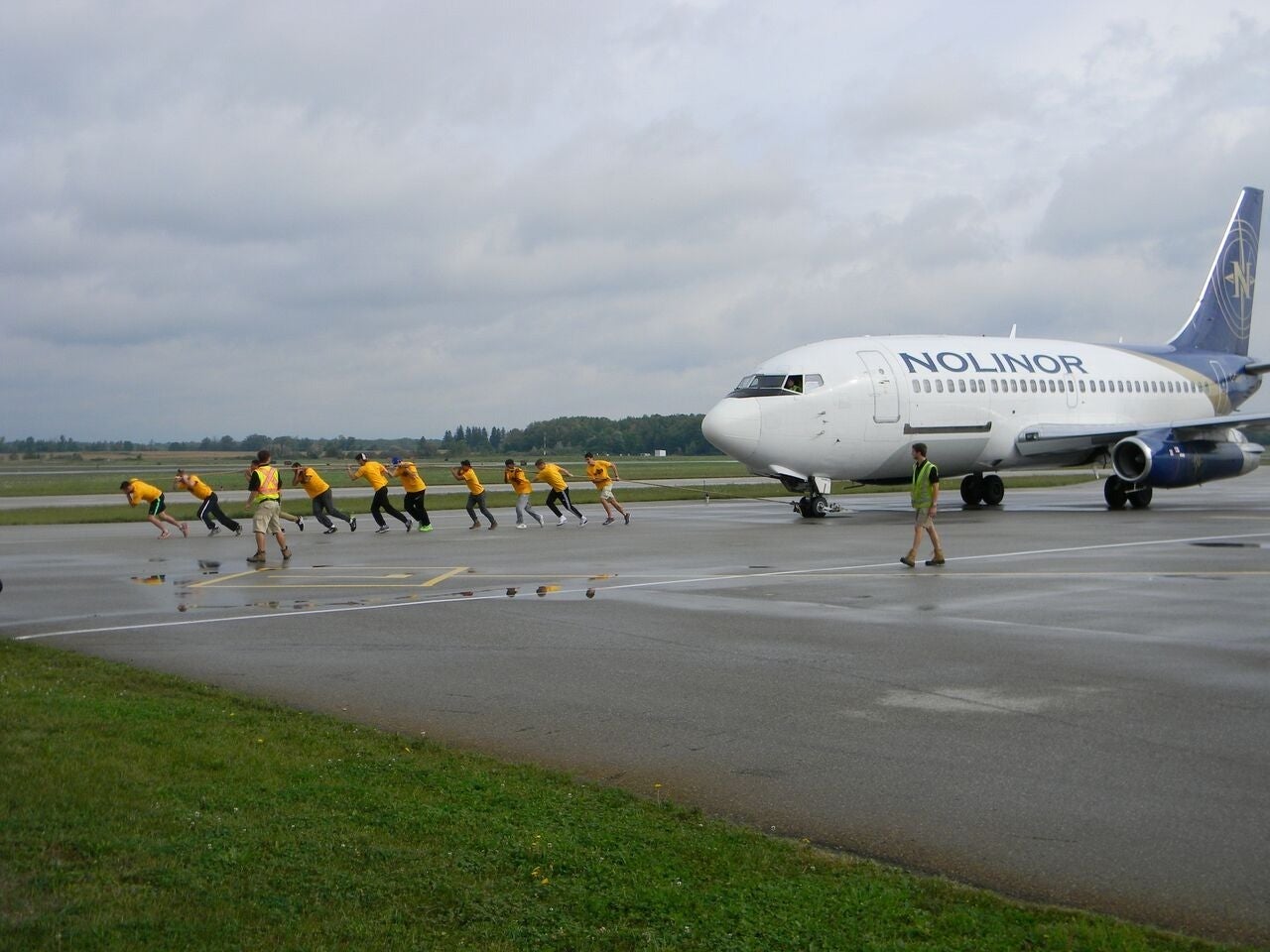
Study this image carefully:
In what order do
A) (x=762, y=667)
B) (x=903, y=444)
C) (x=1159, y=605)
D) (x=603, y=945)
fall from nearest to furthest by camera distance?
1. (x=603, y=945)
2. (x=762, y=667)
3. (x=1159, y=605)
4. (x=903, y=444)

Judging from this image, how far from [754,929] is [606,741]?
3335mm

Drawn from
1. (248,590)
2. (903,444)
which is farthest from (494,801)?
(903,444)

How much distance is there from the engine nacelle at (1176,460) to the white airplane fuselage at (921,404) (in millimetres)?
2056

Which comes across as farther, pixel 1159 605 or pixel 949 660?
pixel 1159 605

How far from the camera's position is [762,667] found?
10562 mm

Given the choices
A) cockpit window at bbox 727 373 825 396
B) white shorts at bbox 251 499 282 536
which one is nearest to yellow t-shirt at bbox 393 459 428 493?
white shorts at bbox 251 499 282 536

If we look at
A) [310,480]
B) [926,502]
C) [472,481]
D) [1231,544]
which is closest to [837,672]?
[926,502]

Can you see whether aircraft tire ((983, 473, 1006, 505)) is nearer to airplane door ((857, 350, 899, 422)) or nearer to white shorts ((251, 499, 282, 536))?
airplane door ((857, 350, 899, 422))

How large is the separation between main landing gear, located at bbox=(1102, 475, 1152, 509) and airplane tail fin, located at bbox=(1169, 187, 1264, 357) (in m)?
9.76

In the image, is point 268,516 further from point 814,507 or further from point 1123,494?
point 1123,494

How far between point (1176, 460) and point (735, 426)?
35.1 ft

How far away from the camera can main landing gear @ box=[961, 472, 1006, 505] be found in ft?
110

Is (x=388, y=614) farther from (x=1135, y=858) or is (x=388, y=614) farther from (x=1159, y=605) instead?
(x=1135, y=858)

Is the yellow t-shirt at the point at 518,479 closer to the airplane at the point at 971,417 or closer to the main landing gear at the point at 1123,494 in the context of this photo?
the airplane at the point at 971,417
